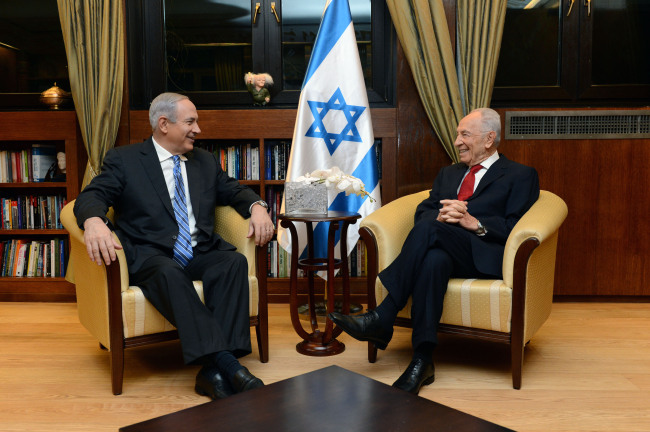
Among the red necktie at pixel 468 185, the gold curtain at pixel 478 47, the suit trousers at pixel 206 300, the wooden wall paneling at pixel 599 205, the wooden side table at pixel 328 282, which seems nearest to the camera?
the suit trousers at pixel 206 300

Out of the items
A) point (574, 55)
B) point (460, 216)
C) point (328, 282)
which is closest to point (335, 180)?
point (328, 282)

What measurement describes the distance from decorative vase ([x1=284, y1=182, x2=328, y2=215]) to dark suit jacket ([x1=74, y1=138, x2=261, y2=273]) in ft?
0.53

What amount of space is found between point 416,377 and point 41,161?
273cm

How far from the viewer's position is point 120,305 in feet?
7.18

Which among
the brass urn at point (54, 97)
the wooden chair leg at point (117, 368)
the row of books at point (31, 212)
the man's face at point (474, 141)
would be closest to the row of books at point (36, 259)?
the row of books at point (31, 212)

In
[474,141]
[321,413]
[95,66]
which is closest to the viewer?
[321,413]

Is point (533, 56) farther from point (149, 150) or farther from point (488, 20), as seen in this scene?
point (149, 150)

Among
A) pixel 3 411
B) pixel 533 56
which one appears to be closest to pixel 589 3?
pixel 533 56

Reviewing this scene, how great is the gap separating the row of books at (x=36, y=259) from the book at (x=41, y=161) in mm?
411

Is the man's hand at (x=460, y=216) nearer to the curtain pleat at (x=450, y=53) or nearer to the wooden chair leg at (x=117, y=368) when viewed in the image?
the curtain pleat at (x=450, y=53)

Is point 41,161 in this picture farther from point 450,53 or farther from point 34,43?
point 450,53

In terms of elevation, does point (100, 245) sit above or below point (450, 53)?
below

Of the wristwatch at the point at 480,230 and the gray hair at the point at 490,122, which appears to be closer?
the wristwatch at the point at 480,230

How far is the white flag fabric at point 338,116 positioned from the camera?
3283 mm
